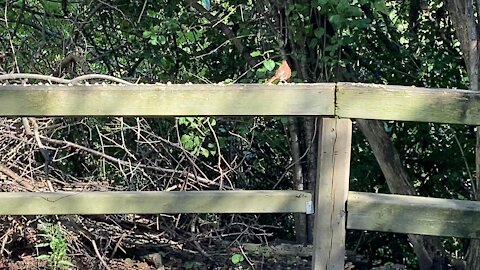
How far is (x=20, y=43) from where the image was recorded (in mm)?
5152

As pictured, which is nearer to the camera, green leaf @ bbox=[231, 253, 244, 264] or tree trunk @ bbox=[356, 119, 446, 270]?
green leaf @ bbox=[231, 253, 244, 264]

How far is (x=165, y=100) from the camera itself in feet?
8.78

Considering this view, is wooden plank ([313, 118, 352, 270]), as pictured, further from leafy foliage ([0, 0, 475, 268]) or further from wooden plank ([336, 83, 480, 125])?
leafy foliage ([0, 0, 475, 268])

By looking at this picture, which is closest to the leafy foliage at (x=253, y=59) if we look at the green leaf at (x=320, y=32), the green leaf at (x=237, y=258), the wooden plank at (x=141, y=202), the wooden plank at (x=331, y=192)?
the green leaf at (x=320, y=32)

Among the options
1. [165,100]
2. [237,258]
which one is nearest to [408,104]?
[165,100]

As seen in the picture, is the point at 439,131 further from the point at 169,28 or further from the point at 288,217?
the point at 169,28

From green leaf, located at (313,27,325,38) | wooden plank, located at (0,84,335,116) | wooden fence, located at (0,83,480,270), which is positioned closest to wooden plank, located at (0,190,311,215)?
wooden fence, located at (0,83,480,270)

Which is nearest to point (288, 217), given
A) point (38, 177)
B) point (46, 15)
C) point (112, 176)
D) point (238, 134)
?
point (238, 134)

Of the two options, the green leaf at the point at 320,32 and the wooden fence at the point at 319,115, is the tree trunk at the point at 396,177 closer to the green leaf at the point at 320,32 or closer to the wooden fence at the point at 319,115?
the green leaf at the point at 320,32

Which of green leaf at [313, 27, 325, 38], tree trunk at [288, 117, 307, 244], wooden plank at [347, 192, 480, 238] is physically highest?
green leaf at [313, 27, 325, 38]

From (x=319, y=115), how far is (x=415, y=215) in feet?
1.83

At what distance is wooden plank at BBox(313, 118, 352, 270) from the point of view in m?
2.76

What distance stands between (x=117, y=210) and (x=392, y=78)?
122 inches

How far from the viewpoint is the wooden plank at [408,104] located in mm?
2652
